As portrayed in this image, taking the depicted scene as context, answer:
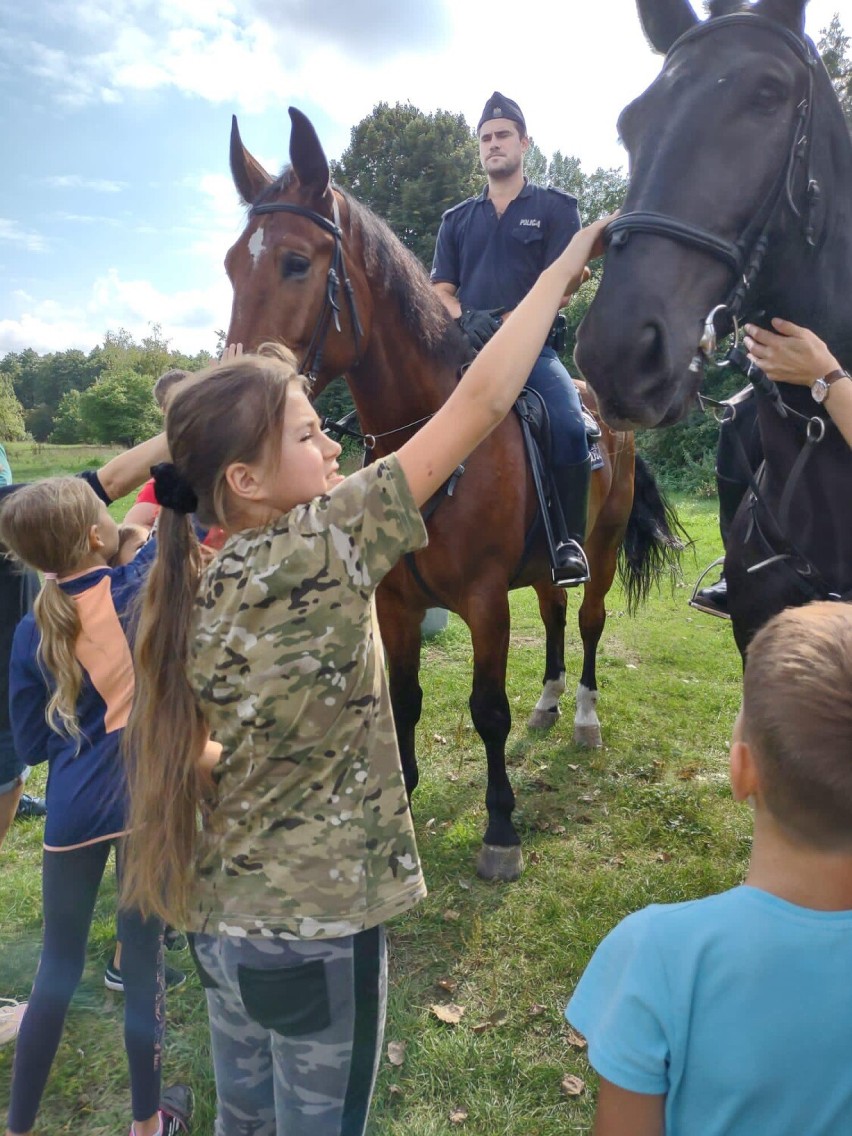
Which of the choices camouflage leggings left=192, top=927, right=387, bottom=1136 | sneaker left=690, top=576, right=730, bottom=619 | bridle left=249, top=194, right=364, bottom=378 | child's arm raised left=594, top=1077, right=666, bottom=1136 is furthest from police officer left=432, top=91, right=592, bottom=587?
child's arm raised left=594, top=1077, right=666, bottom=1136

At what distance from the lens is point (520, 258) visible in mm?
3850

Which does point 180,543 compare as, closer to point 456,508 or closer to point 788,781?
point 788,781

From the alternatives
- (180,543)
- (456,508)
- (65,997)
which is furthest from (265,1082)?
(456,508)

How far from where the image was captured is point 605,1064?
3.31 feet

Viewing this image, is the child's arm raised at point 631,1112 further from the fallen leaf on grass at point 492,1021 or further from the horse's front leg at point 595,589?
the horse's front leg at point 595,589

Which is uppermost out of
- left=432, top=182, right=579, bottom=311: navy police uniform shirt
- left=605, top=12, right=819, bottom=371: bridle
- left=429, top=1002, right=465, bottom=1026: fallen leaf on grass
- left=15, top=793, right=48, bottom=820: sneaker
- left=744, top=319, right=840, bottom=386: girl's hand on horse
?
left=432, top=182, right=579, bottom=311: navy police uniform shirt

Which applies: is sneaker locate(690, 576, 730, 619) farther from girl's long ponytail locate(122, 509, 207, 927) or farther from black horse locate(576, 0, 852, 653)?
girl's long ponytail locate(122, 509, 207, 927)

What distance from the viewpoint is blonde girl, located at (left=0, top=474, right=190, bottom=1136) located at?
81.7 inches

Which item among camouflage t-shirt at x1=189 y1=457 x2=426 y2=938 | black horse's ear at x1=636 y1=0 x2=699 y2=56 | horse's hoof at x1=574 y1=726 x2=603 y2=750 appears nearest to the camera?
camouflage t-shirt at x1=189 y1=457 x2=426 y2=938

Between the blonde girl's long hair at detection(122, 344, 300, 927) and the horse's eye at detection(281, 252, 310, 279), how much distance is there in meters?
1.68

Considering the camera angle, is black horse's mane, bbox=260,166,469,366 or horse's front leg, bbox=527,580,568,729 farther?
horse's front leg, bbox=527,580,568,729

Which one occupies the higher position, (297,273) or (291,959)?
(297,273)

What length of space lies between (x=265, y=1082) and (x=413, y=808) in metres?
2.75

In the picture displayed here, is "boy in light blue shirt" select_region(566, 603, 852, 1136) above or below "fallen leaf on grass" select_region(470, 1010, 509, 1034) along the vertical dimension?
above
